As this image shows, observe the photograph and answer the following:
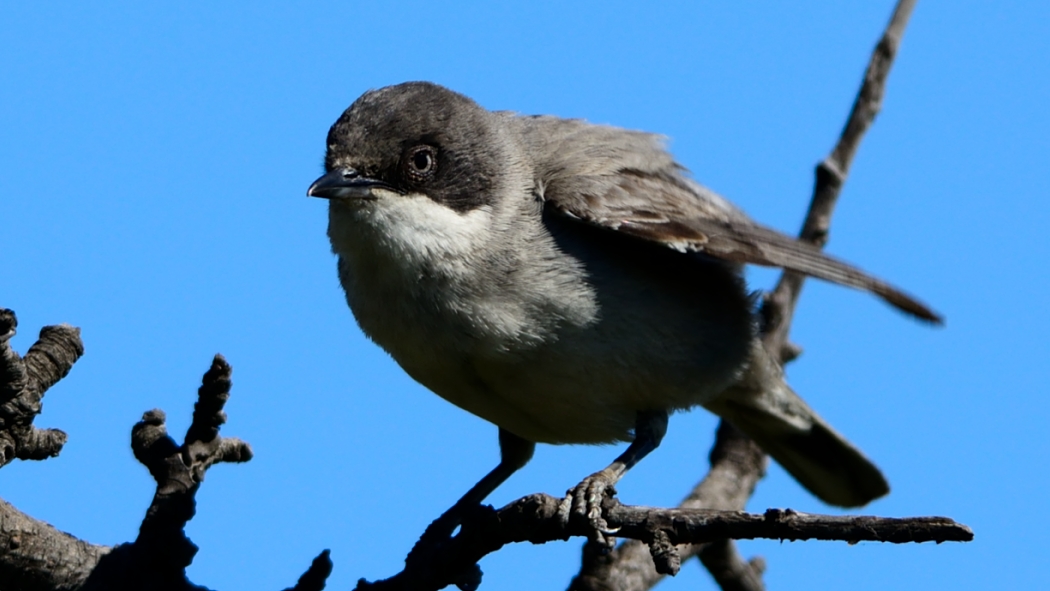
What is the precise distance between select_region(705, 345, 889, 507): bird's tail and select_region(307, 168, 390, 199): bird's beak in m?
2.79

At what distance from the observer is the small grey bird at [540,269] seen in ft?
17.6

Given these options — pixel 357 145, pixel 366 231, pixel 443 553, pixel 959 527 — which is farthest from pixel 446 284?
pixel 959 527

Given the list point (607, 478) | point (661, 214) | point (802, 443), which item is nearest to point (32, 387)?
point (607, 478)

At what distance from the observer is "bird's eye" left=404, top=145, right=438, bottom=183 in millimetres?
5641

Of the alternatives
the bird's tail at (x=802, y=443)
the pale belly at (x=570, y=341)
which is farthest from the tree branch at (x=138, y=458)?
the bird's tail at (x=802, y=443)

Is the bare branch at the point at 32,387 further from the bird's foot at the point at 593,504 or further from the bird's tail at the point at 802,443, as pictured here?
the bird's tail at the point at 802,443

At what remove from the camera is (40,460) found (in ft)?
14.5

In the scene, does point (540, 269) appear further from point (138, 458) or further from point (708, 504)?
point (708, 504)

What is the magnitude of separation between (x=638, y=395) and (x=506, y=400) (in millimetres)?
643

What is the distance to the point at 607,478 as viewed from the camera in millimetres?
5285

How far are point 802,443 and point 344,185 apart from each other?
12.3 ft

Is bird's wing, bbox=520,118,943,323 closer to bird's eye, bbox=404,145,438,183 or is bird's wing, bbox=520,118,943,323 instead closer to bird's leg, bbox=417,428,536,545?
bird's eye, bbox=404,145,438,183

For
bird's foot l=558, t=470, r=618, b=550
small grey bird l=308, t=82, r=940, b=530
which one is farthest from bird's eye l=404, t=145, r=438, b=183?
bird's foot l=558, t=470, r=618, b=550

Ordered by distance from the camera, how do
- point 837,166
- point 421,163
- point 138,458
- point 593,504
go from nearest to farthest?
point 593,504 < point 138,458 < point 421,163 < point 837,166
